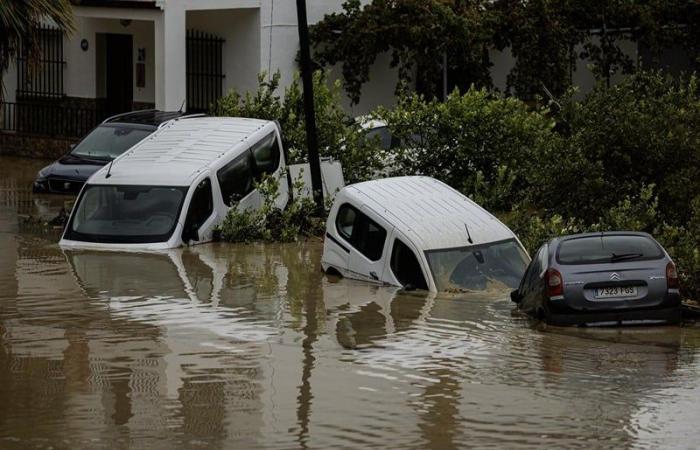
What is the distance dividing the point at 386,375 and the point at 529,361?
1575 millimetres

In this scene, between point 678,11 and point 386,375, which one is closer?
point 386,375

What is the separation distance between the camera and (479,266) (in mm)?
18609

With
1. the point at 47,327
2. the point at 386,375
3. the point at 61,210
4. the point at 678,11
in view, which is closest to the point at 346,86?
the point at 678,11

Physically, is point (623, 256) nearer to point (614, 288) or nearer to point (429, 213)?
point (614, 288)

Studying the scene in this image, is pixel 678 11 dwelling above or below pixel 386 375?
above

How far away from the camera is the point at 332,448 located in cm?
1088

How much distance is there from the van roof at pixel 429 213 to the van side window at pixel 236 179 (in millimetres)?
3139

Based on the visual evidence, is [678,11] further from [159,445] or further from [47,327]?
[159,445]

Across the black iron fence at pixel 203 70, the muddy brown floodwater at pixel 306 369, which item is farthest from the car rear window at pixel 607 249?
the black iron fence at pixel 203 70

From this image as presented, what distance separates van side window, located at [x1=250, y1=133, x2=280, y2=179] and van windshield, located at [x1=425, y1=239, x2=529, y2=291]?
18.6 feet

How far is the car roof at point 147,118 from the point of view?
1164 inches

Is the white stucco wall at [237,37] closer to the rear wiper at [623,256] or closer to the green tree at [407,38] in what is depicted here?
the green tree at [407,38]

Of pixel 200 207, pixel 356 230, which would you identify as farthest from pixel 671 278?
pixel 200 207

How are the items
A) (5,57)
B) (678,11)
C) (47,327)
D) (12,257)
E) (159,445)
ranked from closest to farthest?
(159,445) → (47,327) → (12,257) → (5,57) → (678,11)
